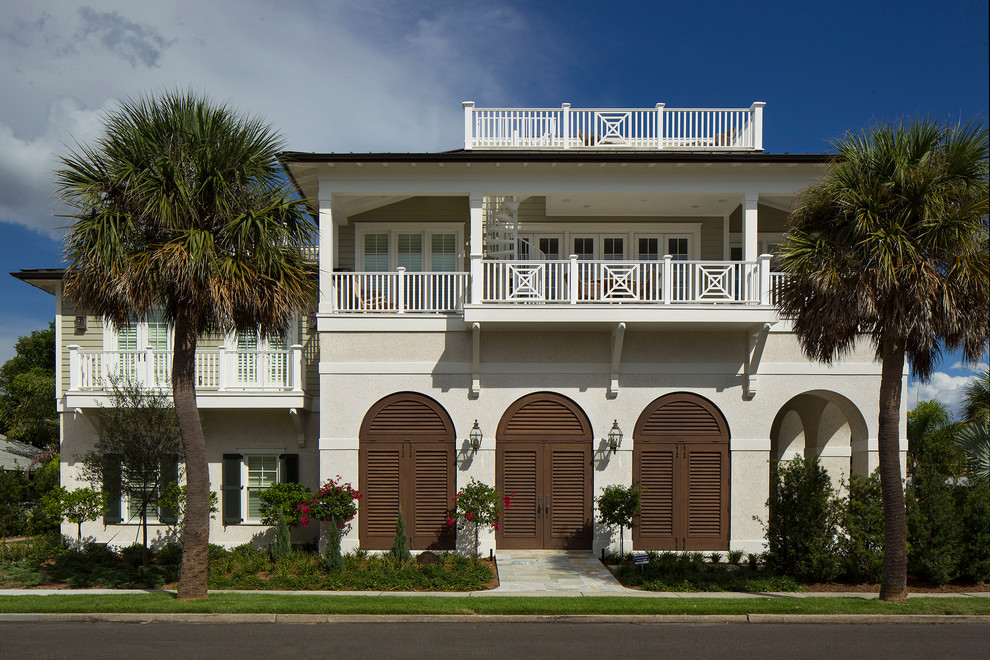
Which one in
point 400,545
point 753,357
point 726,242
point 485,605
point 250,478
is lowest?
point 485,605

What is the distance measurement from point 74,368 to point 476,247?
32.9ft

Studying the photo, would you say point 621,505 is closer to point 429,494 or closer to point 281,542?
point 429,494

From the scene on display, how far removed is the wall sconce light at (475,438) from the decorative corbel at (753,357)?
233 inches

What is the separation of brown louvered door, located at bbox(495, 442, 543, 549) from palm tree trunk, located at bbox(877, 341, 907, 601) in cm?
686

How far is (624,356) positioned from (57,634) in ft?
37.5

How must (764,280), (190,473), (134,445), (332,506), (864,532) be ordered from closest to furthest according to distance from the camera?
(190,473) < (864,532) < (332,506) < (764,280) < (134,445)

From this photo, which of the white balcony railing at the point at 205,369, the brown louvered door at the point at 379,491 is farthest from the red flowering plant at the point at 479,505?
the white balcony railing at the point at 205,369

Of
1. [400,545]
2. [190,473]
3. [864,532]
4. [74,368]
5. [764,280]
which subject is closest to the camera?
[190,473]

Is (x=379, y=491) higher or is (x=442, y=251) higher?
(x=442, y=251)

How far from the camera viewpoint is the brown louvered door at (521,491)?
53.0 ft

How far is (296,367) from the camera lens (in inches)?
674

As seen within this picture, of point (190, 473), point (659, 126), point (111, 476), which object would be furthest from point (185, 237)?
point (659, 126)

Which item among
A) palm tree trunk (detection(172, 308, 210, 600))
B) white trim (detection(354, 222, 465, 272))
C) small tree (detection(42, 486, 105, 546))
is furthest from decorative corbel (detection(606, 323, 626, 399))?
small tree (detection(42, 486, 105, 546))

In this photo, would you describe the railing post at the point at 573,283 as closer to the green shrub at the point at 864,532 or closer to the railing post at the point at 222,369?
the green shrub at the point at 864,532
